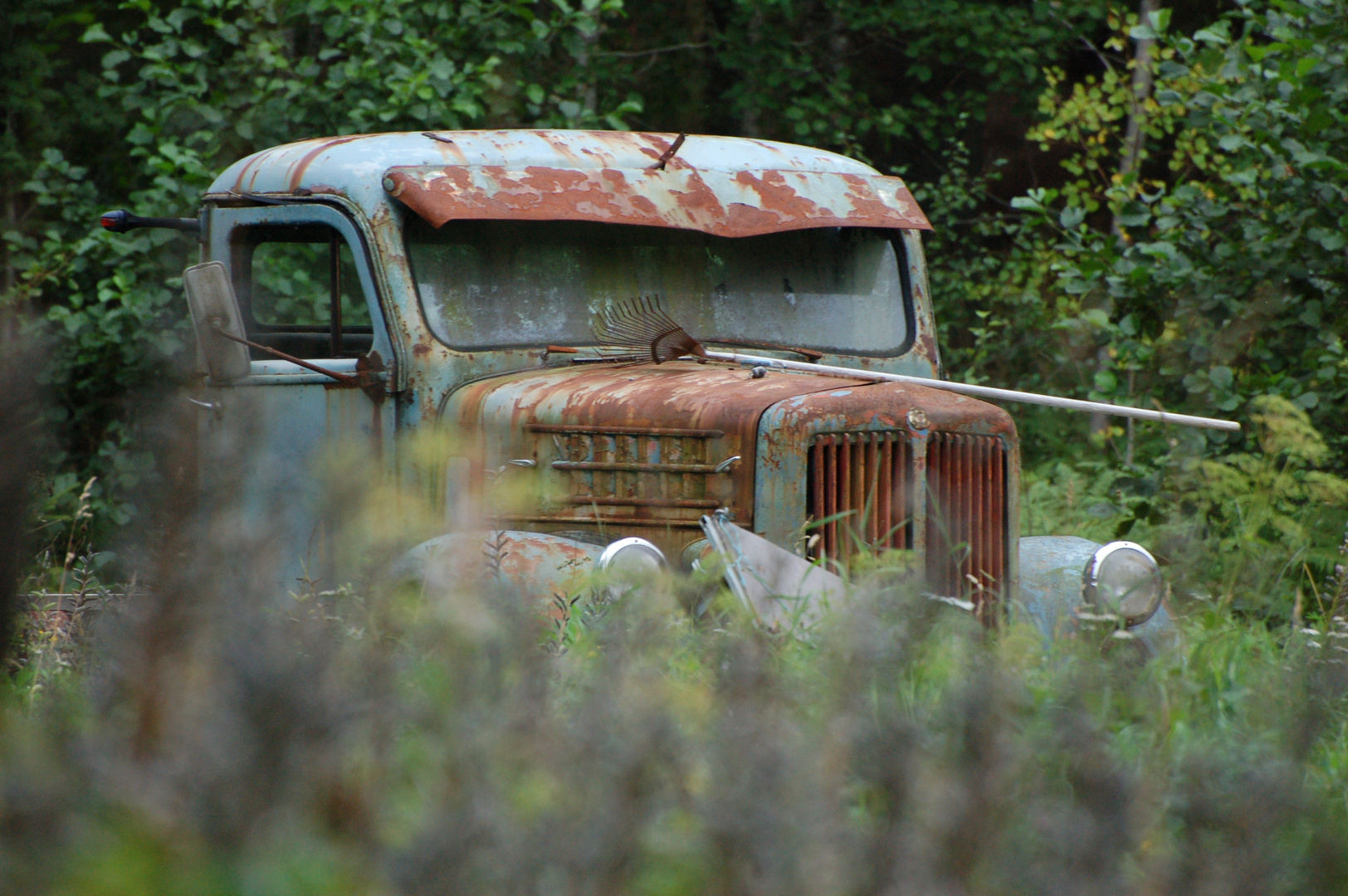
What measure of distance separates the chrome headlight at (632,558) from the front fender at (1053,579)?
114 cm

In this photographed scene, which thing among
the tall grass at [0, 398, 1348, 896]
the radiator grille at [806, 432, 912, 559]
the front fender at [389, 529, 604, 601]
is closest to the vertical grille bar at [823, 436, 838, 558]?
the radiator grille at [806, 432, 912, 559]

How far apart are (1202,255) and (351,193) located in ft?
10.4

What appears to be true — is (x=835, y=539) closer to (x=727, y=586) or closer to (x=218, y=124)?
(x=727, y=586)

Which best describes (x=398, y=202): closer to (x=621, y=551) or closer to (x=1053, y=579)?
(x=621, y=551)

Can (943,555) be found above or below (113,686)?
below

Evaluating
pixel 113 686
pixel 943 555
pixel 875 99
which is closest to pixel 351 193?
pixel 943 555

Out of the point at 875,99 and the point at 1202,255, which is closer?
the point at 1202,255

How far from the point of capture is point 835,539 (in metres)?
3.71

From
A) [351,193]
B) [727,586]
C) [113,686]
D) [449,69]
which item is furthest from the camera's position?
[449,69]

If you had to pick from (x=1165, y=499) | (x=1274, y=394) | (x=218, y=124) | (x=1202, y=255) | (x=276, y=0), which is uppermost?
(x=276, y=0)

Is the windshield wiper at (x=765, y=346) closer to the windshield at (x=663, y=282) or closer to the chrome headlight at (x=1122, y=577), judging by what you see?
the windshield at (x=663, y=282)

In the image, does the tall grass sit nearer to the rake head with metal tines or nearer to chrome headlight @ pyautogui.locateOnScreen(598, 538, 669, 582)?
chrome headlight @ pyautogui.locateOnScreen(598, 538, 669, 582)

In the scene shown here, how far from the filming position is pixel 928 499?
3848mm

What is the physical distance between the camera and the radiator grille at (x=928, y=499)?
12.0 ft
